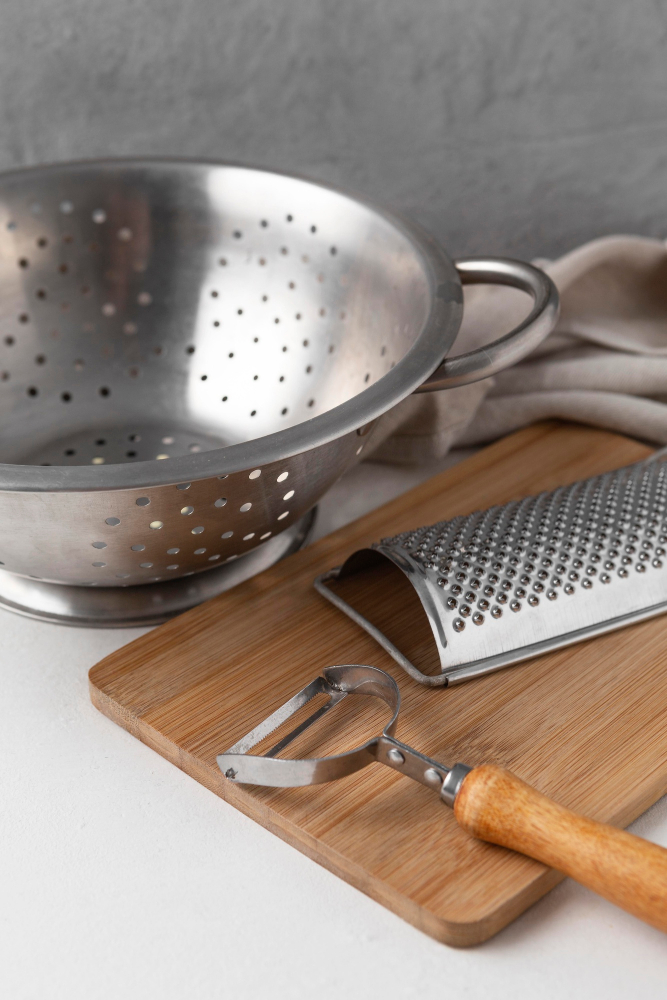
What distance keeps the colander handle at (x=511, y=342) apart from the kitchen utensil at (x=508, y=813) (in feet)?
→ 0.69

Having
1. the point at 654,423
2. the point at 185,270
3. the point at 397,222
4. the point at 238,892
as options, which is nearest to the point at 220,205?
the point at 185,270

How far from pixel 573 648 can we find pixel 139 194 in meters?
0.53

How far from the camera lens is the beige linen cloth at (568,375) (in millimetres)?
915

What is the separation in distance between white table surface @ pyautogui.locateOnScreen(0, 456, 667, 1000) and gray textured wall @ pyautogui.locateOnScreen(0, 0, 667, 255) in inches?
26.8

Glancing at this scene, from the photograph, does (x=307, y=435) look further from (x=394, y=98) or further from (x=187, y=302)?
(x=394, y=98)

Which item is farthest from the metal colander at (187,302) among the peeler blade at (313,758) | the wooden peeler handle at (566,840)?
the wooden peeler handle at (566,840)

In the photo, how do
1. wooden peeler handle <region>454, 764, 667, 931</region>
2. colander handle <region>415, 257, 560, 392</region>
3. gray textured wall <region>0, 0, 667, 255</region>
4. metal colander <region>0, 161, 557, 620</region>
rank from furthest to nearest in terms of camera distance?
gray textured wall <region>0, 0, 667, 255</region> < metal colander <region>0, 161, 557, 620</region> < colander handle <region>415, 257, 560, 392</region> < wooden peeler handle <region>454, 764, 667, 931</region>

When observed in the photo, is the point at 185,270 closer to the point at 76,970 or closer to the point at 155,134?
the point at 155,134

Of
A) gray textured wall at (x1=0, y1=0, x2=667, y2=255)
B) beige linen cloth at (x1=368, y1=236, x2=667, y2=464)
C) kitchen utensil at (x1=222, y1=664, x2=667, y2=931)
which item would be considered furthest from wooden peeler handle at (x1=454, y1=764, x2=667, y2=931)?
gray textured wall at (x1=0, y1=0, x2=667, y2=255)

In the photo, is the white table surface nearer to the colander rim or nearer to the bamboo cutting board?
the bamboo cutting board

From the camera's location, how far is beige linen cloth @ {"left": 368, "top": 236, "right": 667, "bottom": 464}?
915 millimetres

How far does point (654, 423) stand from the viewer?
936 millimetres

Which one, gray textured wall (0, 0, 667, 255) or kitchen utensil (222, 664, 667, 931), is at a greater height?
gray textured wall (0, 0, 667, 255)

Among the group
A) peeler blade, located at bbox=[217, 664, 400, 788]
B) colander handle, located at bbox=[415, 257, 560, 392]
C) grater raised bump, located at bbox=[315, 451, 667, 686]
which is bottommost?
peeler blade, located at bbox=[217, 664, 400, 788]
